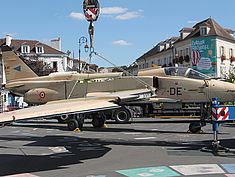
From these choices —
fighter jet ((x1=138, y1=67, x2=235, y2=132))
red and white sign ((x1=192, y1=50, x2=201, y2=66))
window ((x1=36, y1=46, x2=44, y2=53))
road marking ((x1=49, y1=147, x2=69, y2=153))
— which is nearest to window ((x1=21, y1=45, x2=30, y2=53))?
window ((x1=36, y1=46, x2=44, y2=53))

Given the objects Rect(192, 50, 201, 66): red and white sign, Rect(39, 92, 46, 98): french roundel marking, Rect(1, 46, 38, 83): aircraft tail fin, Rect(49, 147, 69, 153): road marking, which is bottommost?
Rect(49, 147, 69, 153): road marking

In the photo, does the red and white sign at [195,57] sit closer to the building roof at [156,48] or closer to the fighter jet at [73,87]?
the building roof at [156,48]

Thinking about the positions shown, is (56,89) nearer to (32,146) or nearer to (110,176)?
(32,146)

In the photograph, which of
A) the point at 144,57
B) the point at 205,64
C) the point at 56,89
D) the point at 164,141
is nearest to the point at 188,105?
the point at 164,141

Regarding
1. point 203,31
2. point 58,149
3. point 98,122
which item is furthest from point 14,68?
point 203,31

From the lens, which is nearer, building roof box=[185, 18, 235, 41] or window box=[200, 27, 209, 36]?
building roof box=[185, 18, 235, 41]

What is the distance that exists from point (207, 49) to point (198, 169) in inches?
2018

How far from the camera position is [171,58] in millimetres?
72250

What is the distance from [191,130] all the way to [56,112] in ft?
28.1

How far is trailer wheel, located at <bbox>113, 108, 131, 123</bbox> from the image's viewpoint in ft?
69.6

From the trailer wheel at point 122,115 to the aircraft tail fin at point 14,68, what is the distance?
→ 5130mm

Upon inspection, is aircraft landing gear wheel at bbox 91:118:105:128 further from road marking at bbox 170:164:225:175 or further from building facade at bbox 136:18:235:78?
building facade at bbox 136:18:235:78

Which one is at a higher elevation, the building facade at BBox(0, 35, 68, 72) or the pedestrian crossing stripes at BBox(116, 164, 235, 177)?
the building facade at BBox(0, 35, 68, 72)

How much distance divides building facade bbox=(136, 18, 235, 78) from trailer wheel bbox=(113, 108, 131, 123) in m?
33.1
